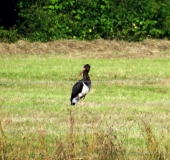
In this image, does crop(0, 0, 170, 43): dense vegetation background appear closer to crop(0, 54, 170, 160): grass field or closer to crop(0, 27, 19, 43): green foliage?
crop(0, 27, 19, 43): green foliage

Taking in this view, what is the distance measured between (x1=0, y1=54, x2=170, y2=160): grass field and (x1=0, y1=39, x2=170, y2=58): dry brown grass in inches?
32.9

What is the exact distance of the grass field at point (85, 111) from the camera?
29.3 feet

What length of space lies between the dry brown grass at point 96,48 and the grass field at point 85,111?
2.75 feet

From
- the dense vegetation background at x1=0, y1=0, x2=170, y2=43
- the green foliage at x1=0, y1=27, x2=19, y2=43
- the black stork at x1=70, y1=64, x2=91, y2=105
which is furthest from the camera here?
the dense vegetation background at x1=0, y1=0, x2=170, y2=43

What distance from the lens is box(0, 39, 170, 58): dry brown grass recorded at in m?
24.7

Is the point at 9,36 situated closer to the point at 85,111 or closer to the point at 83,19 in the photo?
the point at 83,19

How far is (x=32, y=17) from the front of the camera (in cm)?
2656

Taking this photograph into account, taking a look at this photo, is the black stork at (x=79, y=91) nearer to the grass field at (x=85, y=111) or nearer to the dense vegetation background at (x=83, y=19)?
the grass field at (x=85, y=111)

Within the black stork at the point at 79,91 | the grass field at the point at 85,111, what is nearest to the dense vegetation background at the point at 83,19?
the grass field at the point at 85,111

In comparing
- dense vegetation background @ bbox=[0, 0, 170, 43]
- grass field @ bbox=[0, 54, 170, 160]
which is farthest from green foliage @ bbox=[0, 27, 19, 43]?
grass field @ bbox=[0, 54, 170, 160]

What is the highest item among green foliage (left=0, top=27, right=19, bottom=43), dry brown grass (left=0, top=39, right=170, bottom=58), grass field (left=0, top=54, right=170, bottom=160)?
grass field (left=0, top=54, right=170, bottom=160)

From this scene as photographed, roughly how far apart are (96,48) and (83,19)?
1928 millimetres

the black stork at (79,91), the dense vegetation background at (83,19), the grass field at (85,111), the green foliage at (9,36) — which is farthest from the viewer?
the dense vegetation background at (83,19)

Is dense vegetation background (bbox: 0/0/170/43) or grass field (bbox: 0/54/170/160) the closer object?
grass field (bbox: 0/54/170/160)
